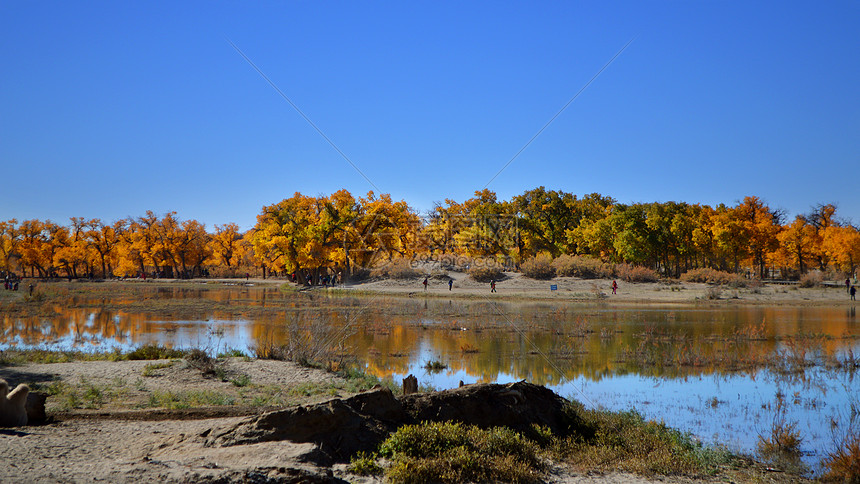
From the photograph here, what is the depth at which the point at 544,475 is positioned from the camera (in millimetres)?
7660

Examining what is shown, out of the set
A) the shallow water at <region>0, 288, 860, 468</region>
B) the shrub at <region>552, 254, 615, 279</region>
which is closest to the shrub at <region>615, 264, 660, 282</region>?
the shrub at <region>552, 254, 615, 279</region>

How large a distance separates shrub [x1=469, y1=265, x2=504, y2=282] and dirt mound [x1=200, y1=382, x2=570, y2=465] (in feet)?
156

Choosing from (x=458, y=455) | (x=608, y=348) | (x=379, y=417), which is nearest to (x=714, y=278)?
(x=608, y=348)

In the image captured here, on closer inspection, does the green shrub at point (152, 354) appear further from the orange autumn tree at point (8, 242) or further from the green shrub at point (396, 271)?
the orange autumn tree at point (8, 242)

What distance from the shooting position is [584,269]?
57.7 metres

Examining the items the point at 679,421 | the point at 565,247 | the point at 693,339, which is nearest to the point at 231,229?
the point at 565,247

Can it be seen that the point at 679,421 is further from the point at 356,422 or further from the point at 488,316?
the point at 488,316

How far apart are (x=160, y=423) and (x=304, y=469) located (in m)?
3.95

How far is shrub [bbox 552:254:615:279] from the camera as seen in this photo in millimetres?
57250

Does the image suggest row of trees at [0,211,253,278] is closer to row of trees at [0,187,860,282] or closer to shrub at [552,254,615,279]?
row of trees at [0,187,860,282]

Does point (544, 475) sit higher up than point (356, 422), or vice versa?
point (356, 422)

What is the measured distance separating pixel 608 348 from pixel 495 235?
45798 millimetres

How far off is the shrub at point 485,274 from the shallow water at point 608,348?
21482mm

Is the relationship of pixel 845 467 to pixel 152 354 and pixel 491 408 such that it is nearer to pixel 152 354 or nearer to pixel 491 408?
pixel 491 408
